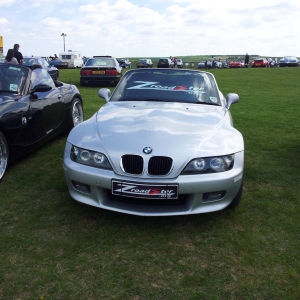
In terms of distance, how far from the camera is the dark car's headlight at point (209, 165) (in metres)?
2.96

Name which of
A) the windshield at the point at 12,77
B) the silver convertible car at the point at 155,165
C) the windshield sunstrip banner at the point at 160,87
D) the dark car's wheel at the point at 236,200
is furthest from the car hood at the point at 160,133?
the windshield at the point at 12,77

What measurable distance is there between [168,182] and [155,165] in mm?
182

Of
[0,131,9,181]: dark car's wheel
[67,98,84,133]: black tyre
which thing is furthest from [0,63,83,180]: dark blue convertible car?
[67,98,84,133]: black tyre

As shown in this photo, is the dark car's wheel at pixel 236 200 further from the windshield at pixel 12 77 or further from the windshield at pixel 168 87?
the windshield at pixel 12 77

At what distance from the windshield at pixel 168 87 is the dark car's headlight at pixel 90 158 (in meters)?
1.45

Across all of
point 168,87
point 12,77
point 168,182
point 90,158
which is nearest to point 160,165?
point 168,182

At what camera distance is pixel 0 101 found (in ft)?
13.7

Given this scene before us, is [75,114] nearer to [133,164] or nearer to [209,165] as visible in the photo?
[133,164]

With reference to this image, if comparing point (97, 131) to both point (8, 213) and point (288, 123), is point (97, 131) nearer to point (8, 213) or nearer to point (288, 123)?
point (8, 213)

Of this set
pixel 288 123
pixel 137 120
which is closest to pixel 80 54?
pixel 288 123

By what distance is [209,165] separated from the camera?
9.90ft

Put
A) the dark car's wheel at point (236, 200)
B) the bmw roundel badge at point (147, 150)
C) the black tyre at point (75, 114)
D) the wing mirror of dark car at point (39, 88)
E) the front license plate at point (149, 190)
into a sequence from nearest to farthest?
1. the front license plate at point (149, 190)
2. the bmw roundel badge at point (147, 150)
3. the dark car's wheel at point (236, 200)
4. the wing mirror of dark car at point (39, 88)
5. the black tyre at point (75, 114)

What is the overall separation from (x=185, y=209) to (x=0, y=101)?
102 inches

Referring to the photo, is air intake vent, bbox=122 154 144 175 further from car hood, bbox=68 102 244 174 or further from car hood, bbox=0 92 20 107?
car hood, bbox=0 92 20 107
